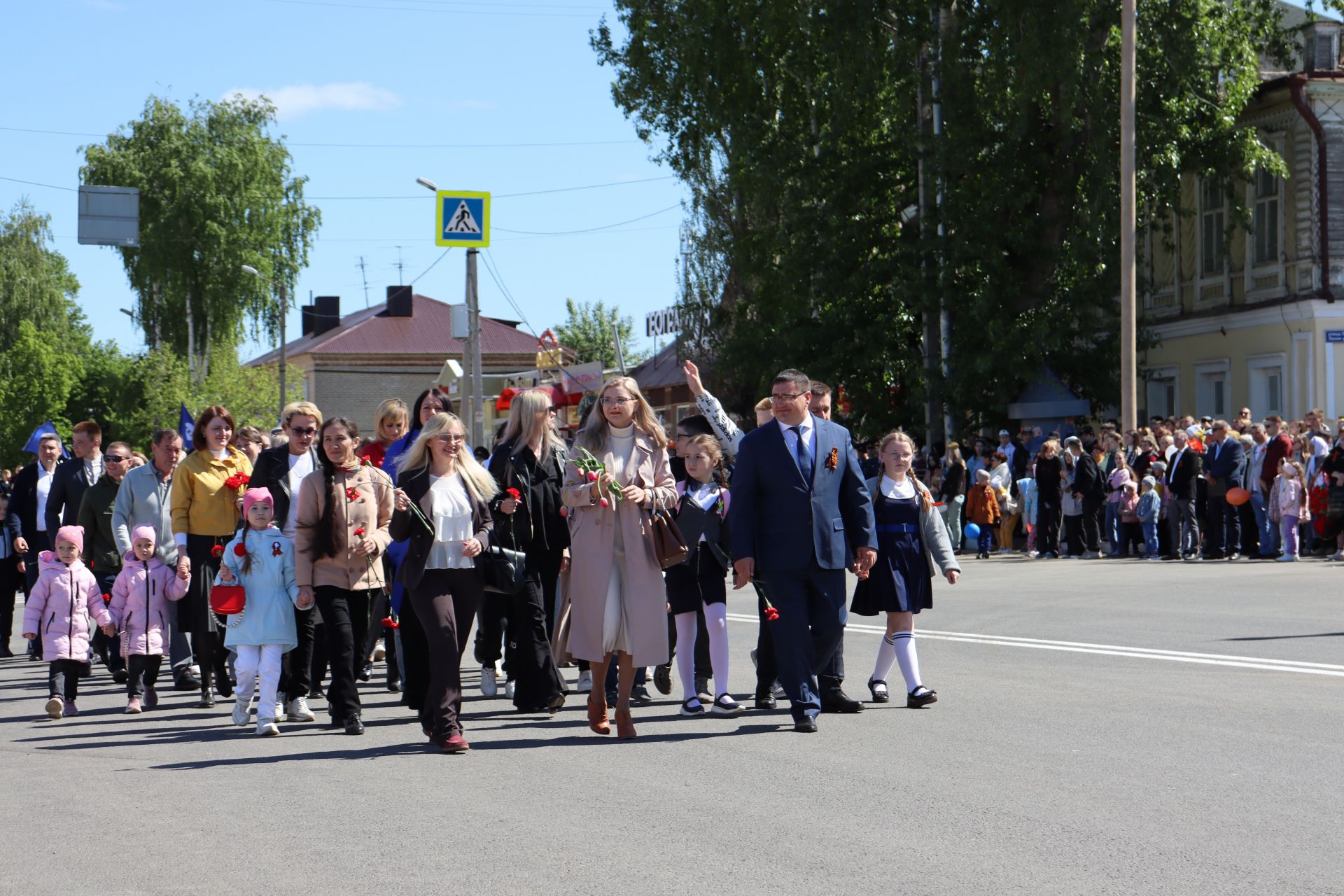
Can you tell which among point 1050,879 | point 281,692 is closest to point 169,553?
point 281,692

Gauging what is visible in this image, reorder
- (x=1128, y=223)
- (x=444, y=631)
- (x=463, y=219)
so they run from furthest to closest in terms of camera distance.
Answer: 1. (x=1128, y=223)
2. (x=463, y=219)
3. (x=444, y=631)

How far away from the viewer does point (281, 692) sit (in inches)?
454

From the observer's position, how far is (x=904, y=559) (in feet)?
35.6

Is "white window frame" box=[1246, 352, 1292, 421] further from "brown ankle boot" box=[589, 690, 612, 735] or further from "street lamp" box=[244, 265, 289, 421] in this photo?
"street lamp" box=[244, 265, 289, 421]

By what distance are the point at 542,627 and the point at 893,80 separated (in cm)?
2449

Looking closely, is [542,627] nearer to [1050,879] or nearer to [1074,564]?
[1050,879]

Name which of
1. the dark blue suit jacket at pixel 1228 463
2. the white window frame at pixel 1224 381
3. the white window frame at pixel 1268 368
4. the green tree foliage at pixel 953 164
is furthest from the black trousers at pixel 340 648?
the white window frame at pixel 1224 381

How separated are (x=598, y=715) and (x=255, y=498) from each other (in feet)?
8.28

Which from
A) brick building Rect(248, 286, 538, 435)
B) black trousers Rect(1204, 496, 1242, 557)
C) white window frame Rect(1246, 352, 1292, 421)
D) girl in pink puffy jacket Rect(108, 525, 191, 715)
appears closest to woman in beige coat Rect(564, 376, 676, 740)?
girl in pink puffy jacket Rect(108, 525, 191, 715)

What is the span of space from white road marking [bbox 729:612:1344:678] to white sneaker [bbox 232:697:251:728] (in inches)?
251

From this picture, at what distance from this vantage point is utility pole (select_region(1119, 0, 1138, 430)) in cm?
2848

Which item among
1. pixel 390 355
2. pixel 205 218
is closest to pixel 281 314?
pixel 205 218

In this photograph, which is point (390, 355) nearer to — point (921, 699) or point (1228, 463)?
point (1228, 463)

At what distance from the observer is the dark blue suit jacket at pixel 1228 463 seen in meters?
23.3
